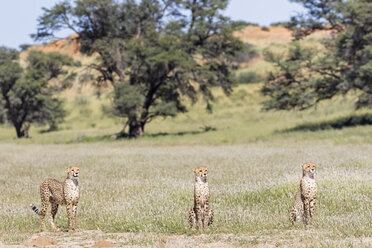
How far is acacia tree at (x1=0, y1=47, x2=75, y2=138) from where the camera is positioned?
1785 inches

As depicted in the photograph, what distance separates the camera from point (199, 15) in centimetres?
3844

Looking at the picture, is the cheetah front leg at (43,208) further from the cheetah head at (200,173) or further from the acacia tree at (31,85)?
the acacia tree at (31,85)

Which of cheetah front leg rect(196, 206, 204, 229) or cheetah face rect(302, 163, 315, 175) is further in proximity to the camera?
cheetah front leg rect(196, 206, 204, 229)

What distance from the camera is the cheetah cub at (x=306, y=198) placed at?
25.6 ft

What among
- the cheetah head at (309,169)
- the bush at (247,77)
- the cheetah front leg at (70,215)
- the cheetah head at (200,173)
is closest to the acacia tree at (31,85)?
the bush at (247,77)

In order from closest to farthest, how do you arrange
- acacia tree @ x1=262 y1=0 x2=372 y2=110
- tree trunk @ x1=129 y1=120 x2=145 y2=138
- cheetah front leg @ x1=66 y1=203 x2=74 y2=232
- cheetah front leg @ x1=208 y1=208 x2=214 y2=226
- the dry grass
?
1. the dry grass
2. cheetah front leg @ x1=208 y1=208 x2=214 y2=226
3. cheetah front leg @ x1=66 y1=203 x2=74 y2=232
4. acacia tree @ x1=262 y1=0 x2=372 y2=110
5. tree trunk @ x1=129 y1=120 x2=145 y2=138

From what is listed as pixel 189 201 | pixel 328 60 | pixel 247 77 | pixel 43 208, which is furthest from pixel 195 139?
pixel 247 77

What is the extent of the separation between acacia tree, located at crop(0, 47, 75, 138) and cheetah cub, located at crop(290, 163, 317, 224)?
39406 millimetres

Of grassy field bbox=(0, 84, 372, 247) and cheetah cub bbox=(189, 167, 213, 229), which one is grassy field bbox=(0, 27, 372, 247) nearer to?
grassy field bbox=(0, 84, 372, 247)

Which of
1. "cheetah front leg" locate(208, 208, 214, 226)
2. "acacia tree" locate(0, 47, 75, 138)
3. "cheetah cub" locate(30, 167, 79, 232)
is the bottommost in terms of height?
"cheetah front leg" locate(208, 208, 214, 226)

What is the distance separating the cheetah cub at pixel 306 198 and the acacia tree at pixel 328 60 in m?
25.7

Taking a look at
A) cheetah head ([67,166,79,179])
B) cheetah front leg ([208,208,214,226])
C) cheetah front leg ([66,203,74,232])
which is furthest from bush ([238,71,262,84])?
cheetah head ([67,166,79,179])

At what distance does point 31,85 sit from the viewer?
1743 inches

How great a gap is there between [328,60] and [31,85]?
89.1ft
